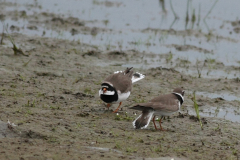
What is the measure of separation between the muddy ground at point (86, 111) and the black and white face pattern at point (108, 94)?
0.28 m

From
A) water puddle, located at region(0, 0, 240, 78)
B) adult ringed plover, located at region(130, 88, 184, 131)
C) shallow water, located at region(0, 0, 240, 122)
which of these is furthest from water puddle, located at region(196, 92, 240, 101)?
adult ringed plover, located at region(130, 88, 184, 131)

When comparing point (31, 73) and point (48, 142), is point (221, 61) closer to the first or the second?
point (31, 73)

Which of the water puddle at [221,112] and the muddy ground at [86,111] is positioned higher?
the muddy ground at [86,111]

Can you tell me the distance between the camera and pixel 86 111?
28.0 ft

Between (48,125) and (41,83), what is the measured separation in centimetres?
310

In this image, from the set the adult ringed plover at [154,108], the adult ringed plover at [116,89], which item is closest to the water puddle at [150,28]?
the adult ringed plover at [116,89]

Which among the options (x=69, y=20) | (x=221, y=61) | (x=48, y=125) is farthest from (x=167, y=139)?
(x=69, y=20)

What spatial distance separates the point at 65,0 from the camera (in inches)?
875

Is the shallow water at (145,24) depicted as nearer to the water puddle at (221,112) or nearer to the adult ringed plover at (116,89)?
the water puddle at (221,112)

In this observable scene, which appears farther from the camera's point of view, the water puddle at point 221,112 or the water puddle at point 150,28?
the water puddle at point 150,28

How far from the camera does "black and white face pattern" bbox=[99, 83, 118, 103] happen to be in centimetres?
845

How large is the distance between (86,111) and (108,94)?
0.51 meters

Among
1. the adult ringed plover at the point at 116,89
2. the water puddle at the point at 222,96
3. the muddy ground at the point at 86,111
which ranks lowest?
the water puddle at the point at 222,96

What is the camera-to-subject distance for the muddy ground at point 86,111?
6.23 metres
